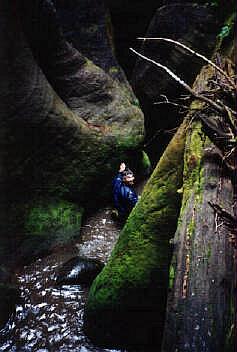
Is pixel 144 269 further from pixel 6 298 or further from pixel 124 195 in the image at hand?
pixel 124 195

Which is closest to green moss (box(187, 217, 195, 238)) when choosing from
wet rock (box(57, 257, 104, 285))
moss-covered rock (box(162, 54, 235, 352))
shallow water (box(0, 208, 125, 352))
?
moss-covered rock (box(162, 54, 235, 352))

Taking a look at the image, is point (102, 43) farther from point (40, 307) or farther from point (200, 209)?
point (200, 209)

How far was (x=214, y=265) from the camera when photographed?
2.49 metres

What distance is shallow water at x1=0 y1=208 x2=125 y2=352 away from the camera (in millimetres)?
4961

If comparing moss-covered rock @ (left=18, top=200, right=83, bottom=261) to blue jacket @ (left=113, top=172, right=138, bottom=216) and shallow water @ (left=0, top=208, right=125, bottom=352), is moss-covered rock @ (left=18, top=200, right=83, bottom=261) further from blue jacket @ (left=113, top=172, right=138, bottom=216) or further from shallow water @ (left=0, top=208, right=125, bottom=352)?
blue jacket @ (left=113, top=172, right=138, bottom=216)

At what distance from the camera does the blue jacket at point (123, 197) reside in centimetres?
823

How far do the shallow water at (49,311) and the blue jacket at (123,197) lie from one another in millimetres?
968

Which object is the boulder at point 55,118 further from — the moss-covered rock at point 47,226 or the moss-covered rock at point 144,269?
the moss-covered rock at point 144,269

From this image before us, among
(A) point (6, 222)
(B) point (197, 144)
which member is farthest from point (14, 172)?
(B) point (197, 144)

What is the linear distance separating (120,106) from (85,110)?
1.25 metres

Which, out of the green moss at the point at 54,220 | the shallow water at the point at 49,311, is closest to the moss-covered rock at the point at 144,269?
the shallow water at the point at 49,311

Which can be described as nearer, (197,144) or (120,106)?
(197,144)

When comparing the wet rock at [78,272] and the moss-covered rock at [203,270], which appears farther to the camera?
the wet rock at [78,272]

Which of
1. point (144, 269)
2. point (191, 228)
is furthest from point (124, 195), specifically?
point (191, 228)
